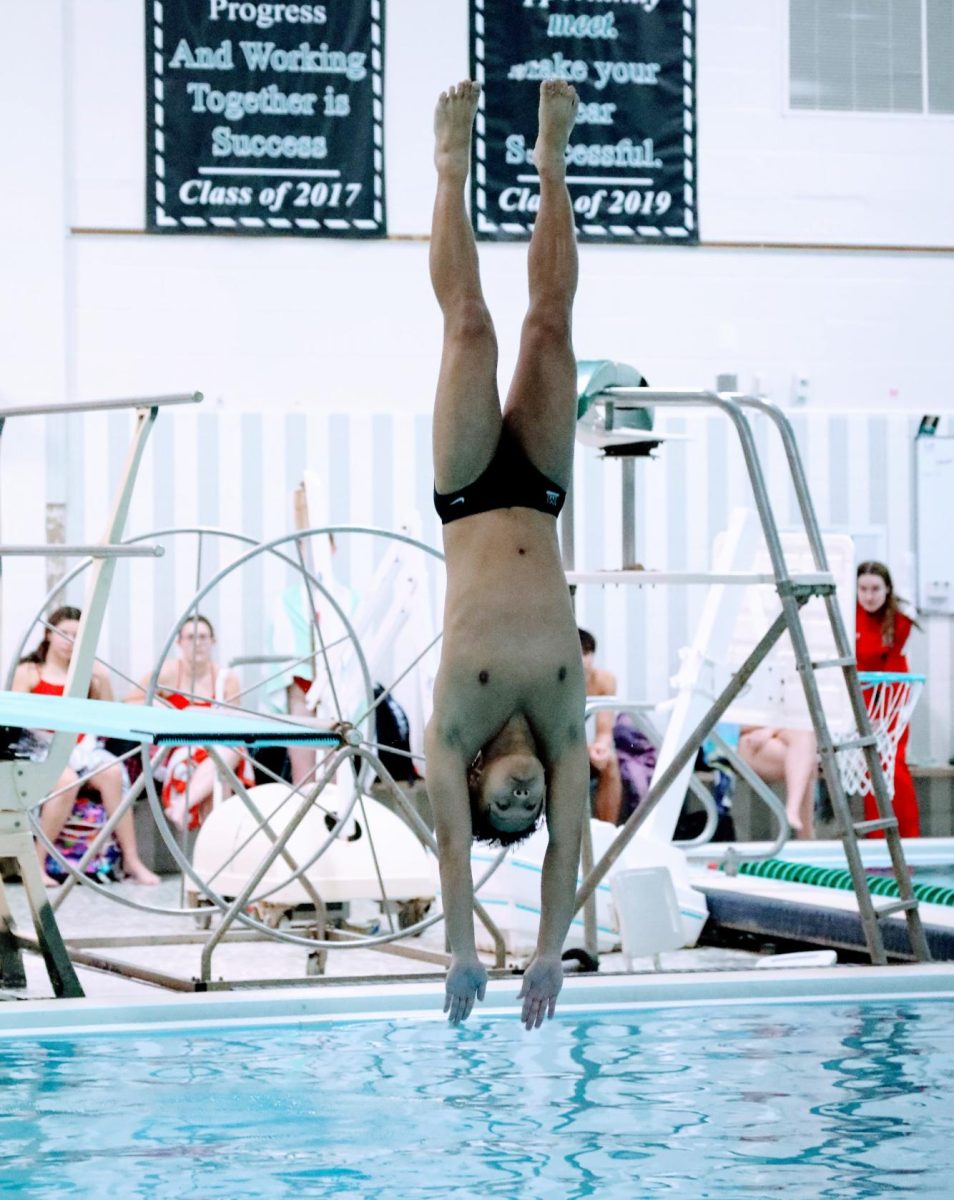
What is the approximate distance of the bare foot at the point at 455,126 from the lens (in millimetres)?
3729

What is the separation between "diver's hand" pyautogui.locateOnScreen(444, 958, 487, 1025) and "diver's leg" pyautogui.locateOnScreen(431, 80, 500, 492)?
95 cm

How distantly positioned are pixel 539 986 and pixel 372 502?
6792mm

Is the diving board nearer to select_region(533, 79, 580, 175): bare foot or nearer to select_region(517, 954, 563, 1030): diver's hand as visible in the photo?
select_region(517, 954, 563, 1030): diver's hand

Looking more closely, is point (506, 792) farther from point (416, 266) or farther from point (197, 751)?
point (416, 266)

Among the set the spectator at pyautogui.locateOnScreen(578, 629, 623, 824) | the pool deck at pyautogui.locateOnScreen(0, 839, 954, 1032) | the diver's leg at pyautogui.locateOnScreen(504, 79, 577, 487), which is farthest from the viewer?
the spectator at pyautogui.locateOnScreen(578, 629, 623, 824)

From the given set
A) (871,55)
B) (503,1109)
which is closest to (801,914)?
(503,1109)

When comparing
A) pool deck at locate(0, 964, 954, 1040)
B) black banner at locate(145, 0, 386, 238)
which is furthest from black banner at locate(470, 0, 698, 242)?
pool deck at locate(0, 964, 954, 1040)

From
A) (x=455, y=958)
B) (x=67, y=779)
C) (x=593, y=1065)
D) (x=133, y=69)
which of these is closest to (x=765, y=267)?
(x=133, y=69)

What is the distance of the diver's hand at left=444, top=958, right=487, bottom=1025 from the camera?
3498 millimetres

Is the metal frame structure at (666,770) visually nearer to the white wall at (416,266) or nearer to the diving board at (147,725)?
the diving board at (147,725)

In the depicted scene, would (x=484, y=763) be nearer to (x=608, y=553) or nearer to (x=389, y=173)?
(x=608, y=553)

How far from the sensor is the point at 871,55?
11.6 meters

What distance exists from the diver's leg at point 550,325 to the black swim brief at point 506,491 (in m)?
0.02

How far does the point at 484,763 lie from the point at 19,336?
7.52 metres
